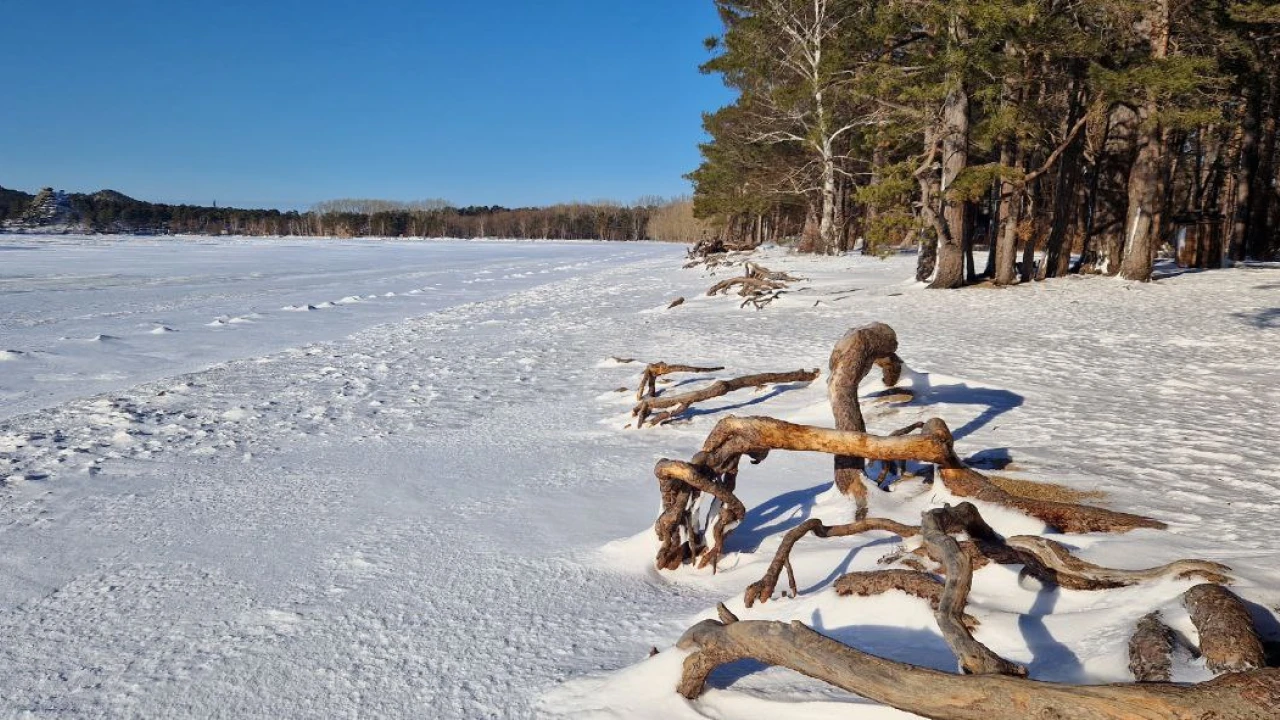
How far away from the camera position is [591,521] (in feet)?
13.0

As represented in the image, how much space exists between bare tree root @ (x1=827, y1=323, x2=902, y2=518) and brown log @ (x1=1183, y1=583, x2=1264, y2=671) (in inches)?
61.8

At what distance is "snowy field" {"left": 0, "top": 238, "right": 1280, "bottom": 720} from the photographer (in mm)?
2301

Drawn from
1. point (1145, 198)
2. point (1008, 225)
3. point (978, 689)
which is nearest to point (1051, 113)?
point (1145, 198)

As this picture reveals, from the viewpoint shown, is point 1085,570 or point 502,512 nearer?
point 1085,570

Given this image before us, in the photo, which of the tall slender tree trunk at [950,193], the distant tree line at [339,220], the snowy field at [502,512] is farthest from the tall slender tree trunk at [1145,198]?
the distant tree line at [339,220]

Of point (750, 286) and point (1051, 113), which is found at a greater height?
point (1051, 113)

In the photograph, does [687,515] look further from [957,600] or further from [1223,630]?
[1223,630]

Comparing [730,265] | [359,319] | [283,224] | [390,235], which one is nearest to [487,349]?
[359,319]

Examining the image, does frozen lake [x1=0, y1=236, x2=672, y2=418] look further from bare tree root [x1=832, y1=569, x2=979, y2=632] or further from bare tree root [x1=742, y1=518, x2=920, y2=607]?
bare tree root [x1=832, y1=569, x2=979, y2=632]

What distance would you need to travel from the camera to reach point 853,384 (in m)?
4.04

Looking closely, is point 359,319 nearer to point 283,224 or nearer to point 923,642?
point 923,642

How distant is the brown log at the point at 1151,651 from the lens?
1.61 meters

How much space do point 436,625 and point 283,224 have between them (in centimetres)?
14580

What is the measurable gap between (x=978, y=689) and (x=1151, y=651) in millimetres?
492
